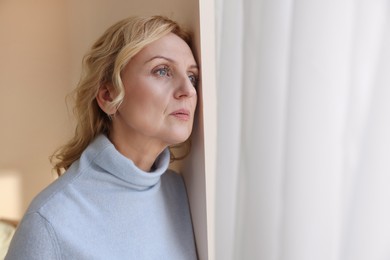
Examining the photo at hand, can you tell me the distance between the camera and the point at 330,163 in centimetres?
62

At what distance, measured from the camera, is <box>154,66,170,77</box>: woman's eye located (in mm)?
958

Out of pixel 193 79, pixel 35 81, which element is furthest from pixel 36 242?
pixel 35 81

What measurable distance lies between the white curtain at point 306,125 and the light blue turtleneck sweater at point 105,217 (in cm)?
24

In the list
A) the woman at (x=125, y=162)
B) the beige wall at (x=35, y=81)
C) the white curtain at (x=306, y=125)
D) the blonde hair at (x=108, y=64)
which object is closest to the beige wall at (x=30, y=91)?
the beige wall at (x=35, y=81)

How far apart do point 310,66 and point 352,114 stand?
10cm

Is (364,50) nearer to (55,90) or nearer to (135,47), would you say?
(135,47)

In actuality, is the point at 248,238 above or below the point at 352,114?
below

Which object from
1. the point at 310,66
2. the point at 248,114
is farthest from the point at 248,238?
the point at 310,66

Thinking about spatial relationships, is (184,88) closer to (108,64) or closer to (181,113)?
(181,113)

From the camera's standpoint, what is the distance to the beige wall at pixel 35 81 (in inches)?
62.7

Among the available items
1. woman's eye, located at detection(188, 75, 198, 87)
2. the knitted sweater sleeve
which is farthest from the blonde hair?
the knitted sweater sleeve

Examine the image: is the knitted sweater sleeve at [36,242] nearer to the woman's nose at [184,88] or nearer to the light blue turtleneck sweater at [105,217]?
the light blue turtleneck sweater at [105,217]

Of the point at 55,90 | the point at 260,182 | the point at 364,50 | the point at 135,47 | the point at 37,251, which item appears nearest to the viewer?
the point at 364,50

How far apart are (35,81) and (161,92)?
3.62ft
